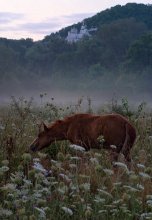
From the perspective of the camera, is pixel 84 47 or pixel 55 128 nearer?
pixel 55 128

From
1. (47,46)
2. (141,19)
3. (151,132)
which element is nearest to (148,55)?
(47,46)

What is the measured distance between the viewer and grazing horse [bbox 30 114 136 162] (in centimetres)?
731

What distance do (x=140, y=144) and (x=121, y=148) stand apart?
30.2 inches

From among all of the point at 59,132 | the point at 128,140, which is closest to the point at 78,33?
the point at 59,132

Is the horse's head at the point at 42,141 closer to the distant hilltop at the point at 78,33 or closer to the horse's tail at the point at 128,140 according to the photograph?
the horse's tail at the point at 128,140

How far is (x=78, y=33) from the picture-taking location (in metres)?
100

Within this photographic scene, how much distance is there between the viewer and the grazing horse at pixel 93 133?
7.31m

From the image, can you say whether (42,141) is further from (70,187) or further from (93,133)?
(70,187)

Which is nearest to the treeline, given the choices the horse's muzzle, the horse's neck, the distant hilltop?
the distant hilltop

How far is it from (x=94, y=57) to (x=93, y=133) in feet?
209

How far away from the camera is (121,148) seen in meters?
7.37

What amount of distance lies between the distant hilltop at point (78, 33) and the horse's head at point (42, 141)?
79293mm

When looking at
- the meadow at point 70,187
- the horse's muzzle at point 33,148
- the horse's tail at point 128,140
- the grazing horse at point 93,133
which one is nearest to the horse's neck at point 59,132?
the grazing horse at point 93,133

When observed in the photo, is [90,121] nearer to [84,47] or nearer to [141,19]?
[84,47]
